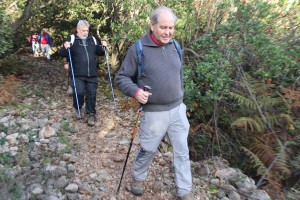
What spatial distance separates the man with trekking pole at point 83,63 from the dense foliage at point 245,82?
1299 millimetres

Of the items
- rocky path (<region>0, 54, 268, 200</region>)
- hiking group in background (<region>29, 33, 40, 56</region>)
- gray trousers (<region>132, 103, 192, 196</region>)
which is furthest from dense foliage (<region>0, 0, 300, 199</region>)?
hiking group in background (<region>29, 33, 40, 56</region>)

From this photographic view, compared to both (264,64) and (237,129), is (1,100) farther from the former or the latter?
(264,64)

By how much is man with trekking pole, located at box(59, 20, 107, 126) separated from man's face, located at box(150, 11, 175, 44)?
2.75 m

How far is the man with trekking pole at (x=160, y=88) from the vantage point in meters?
3.56

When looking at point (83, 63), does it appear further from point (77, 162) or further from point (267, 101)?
point (267, 101)

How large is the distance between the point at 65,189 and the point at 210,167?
219 centimetres

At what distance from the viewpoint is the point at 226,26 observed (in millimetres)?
6262

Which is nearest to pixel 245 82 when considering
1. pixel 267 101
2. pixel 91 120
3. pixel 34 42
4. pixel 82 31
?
pixel 267 101

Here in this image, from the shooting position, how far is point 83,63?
20.1ft

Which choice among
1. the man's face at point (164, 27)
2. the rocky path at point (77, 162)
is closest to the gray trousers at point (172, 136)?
the rocky path at point (77, 162)

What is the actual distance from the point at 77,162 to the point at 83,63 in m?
2.04

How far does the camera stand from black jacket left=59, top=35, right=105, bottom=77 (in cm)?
611

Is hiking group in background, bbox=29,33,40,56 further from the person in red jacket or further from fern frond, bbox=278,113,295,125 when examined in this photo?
fern frond, bbox=278,113,295,125

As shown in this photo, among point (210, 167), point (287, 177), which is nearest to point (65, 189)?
point (210, 167)
